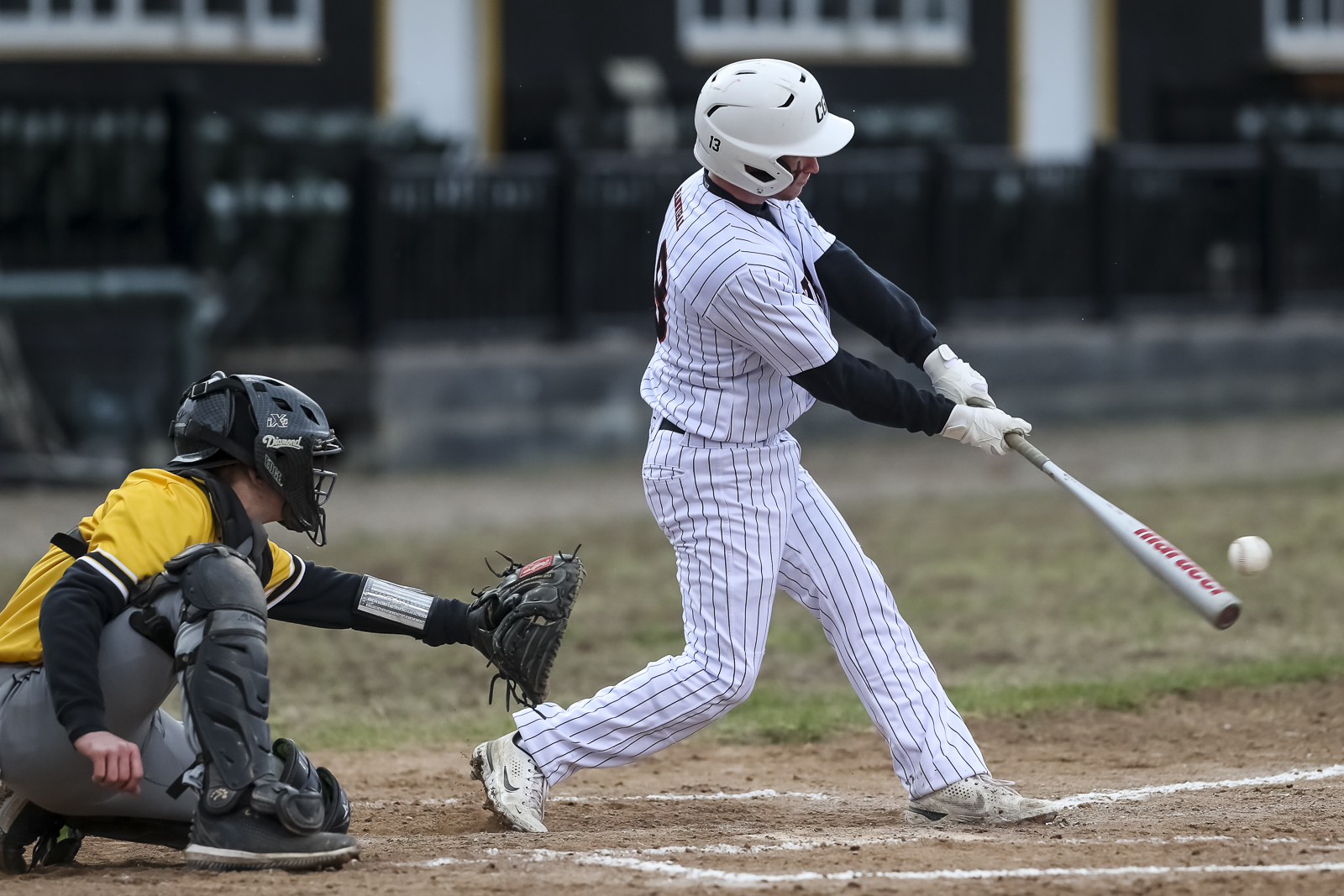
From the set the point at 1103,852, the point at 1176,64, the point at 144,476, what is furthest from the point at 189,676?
the point at 1176,64

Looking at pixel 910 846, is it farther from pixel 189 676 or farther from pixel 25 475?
pixel 25 475

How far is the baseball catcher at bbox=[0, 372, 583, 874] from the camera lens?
391cm

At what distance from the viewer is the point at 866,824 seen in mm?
4773

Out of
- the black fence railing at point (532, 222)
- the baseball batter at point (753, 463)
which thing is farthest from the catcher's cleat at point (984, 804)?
the black fence railing at point (532, 222)

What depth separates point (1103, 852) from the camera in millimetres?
4203

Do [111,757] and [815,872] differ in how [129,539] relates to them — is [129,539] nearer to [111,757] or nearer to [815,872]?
[111,757]

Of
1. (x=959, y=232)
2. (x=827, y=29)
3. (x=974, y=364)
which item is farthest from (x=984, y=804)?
(x=827, y=29)

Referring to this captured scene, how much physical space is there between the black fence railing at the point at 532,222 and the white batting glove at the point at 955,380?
7.60 meters

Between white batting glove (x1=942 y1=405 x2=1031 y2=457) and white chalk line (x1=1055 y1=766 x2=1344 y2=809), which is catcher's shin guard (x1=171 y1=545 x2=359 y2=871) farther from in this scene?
white chalk line (x1=1055 y1=766 x2=1344 y2=809)

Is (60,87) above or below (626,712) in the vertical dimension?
above

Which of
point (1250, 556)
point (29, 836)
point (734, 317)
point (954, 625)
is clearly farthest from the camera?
point (954, 625)

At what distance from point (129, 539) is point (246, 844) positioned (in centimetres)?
73

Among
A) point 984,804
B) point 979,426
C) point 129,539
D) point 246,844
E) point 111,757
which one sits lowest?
point 984,804

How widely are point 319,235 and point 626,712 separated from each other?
8.05 meters
